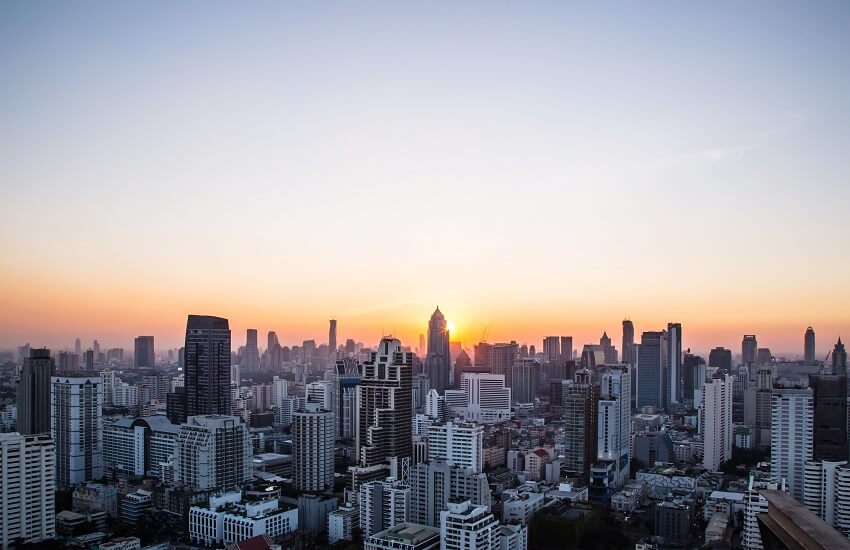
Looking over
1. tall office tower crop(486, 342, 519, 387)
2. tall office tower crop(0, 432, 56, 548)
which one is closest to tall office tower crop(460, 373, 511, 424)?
tall office tower crop(486, 342, 519, 387)

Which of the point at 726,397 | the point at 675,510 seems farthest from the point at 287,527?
the point at 726,397

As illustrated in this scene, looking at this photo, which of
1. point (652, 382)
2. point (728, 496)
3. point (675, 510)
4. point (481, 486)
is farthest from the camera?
point (652, 382)

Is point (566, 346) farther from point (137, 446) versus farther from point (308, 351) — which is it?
point (137, 446)

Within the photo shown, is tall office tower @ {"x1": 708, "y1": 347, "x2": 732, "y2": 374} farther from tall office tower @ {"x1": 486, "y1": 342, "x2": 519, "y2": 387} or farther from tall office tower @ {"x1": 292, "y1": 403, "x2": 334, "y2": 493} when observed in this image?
tall office tower @ {"x1": 292, "y1": 403, "x2": 334, "y2": 493}

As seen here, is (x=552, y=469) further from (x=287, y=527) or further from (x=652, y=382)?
(x=652, y=382)

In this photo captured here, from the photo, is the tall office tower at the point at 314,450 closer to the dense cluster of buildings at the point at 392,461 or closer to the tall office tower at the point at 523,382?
the dense cluster of buildings at the point at 392,461

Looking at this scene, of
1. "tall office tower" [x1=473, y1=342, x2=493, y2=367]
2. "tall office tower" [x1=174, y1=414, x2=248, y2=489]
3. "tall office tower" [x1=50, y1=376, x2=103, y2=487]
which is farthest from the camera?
"tall office tower" [x1=473, y1=342, x2=493, y2=367]

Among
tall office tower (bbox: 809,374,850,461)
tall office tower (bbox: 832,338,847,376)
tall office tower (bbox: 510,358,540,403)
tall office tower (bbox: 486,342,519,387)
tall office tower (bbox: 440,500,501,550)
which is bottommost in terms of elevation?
tall office tower (bbox: 510,358,540,403)
